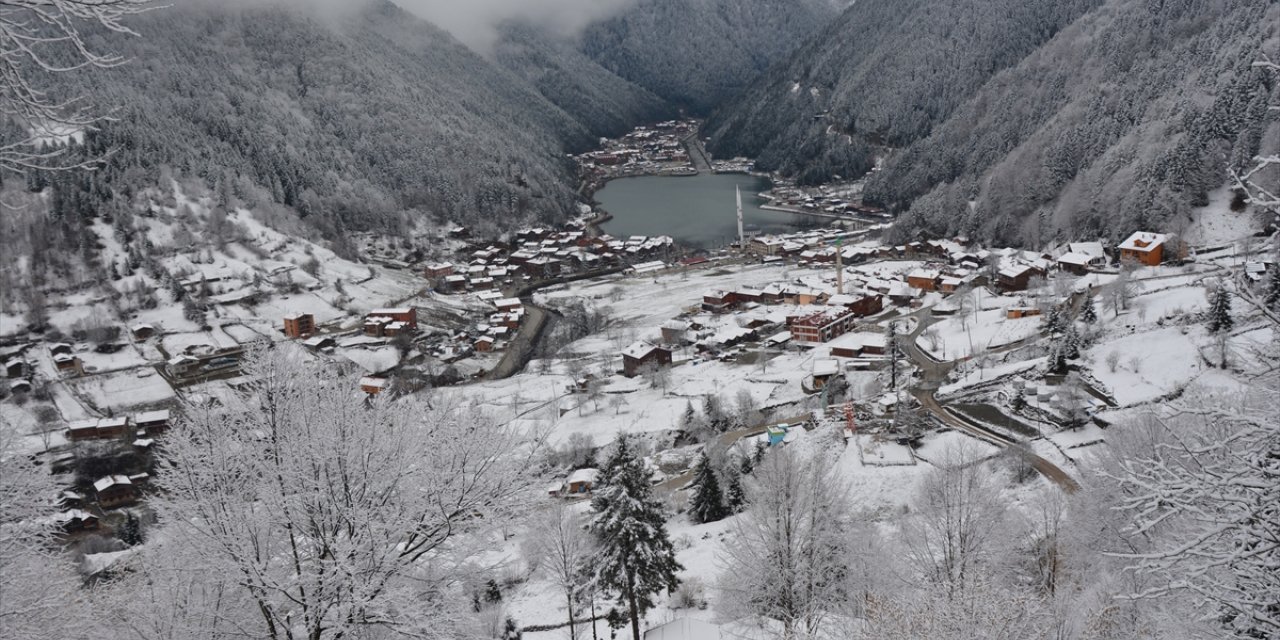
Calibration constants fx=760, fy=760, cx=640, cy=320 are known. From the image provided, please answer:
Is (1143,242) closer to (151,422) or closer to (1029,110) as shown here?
(1029,110)

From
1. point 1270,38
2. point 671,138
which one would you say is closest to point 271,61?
point 671,138

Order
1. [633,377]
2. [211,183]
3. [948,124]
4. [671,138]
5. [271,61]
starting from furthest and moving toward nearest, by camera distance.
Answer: [671,138] → [271,61] → [948,124] → [211,183] → [633,377]

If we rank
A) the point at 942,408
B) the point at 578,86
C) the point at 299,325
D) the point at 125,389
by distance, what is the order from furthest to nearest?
the point at 578,86
the point at 299,325
the point at 125,389
the point at 942,408

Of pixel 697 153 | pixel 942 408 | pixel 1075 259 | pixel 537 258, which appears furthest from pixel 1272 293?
pixel 697 153

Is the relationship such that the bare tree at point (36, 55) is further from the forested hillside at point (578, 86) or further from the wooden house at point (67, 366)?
the forested hillside at point (578, 86)

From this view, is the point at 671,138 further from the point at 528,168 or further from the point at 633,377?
the point at 633,377

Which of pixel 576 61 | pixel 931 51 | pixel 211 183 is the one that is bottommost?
pixel 211 183

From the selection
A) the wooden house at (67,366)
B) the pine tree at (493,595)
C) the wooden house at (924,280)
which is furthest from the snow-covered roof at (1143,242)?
the wooden house at (67,366)
